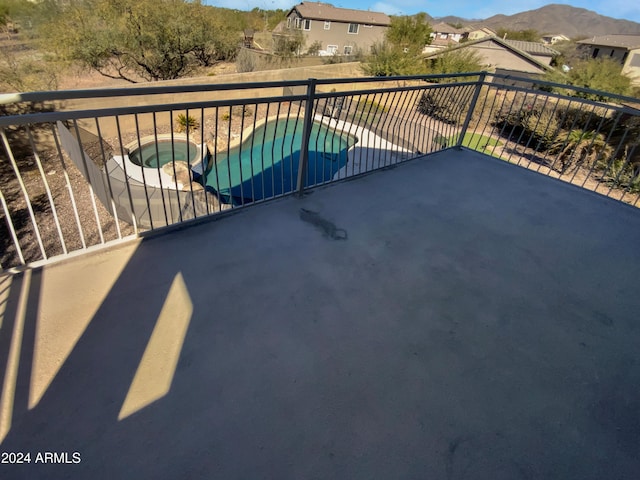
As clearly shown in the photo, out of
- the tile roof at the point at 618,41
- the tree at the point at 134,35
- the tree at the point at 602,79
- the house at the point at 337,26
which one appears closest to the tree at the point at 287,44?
the tree at the point at 134,35

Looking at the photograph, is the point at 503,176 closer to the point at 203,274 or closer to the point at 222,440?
the point at 203,274

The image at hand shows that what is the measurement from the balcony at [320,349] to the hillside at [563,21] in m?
144

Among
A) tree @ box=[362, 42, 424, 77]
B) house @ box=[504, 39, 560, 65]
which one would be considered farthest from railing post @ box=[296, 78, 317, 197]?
house @ box=[504, 39, 560, 65]

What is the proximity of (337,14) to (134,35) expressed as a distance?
2627cm

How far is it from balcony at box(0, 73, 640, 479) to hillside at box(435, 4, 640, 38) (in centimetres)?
14400

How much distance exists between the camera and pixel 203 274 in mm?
2023

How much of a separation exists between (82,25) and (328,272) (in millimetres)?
16859

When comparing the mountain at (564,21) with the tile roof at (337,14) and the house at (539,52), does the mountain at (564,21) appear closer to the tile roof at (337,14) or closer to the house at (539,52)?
the tile roof at (337,14)

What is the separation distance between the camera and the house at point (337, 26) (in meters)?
32.9

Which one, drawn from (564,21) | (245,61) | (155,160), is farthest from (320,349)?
(564,21)

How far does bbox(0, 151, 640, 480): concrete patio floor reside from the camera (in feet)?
4.14

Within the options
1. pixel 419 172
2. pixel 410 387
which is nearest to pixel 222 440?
pixel 410 387

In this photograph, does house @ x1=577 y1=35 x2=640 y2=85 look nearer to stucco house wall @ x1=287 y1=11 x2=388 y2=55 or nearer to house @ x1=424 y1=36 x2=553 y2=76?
house @ x1=424 y1=36 x2=553 y2=76

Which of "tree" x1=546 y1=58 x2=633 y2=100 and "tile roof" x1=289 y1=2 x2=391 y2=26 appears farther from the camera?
"tile roof" x1=289 y1=2 x2=391 y2=26
